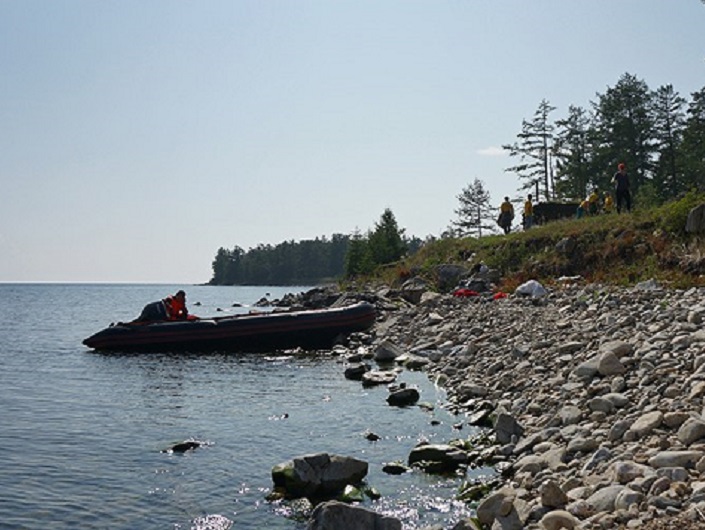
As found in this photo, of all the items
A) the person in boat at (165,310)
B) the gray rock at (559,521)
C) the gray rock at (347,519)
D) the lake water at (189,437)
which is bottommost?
the lake water at (189,437)

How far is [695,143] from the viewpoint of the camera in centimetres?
4691

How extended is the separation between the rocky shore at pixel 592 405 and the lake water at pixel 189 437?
950 millimetres

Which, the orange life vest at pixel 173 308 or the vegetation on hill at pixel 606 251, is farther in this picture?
the orange life vest at pixel 173 308

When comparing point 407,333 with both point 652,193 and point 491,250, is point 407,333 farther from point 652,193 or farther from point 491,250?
point 652,193

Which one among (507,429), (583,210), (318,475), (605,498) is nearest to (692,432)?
(605,498)

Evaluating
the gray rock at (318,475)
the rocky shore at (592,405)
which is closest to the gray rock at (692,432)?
the rocky shore at (592,405)

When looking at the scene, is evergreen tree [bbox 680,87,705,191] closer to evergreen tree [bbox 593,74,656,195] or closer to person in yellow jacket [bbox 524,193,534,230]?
evergreen tree [bbox 593,74,656,195]

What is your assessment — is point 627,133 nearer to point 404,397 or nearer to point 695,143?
point 695,143

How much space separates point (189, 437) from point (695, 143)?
44.5 meters

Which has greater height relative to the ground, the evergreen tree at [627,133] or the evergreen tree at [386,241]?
the evergreen tree at [627,133]

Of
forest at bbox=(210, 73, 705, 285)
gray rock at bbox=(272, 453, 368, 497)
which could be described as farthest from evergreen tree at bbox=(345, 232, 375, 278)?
gray rock at bbox=(272, 453, 368, 497)

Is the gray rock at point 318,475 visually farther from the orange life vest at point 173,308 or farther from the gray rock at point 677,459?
the orange life vest at point 173,308

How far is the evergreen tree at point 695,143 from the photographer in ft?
146

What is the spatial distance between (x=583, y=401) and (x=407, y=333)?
41.5 feet
